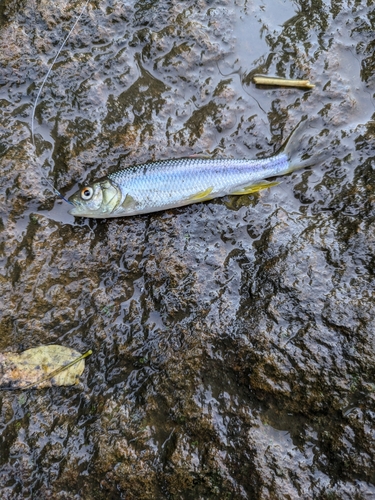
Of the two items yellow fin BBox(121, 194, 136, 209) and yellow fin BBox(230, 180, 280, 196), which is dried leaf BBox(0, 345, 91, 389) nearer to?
yellow fin BBox(121, 194, 136, 209)

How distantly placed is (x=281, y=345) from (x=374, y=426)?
0.92 meters

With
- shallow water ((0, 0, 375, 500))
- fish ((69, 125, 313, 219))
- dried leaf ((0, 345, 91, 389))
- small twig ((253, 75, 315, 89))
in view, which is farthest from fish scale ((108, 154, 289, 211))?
dried leaf ((0, 345, 91, 389))

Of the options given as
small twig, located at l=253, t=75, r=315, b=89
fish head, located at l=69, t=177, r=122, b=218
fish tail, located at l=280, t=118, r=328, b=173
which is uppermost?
small twig, located at l=253, t=75, r=315, b=89

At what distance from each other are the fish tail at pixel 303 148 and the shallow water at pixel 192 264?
0.31 feet

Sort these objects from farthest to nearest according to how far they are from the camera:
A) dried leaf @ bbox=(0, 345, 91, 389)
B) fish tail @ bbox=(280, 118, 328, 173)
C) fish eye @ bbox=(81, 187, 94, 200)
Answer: fish tail @ bbox=(280, 118, 328, 173)
fish eye @ bbox=(81, 187, 94, 200)
dried leaf @ bbox=(0, 345, 91, 389)

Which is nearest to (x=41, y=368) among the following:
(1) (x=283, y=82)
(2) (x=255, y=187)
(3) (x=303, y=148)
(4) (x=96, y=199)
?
(4) (x=96, y=199)

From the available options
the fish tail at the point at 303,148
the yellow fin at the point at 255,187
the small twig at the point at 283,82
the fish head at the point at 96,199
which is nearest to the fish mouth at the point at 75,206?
the fish head at the point at 96,199

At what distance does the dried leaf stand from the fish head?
1.31 m

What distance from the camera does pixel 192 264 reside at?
12.5 ft

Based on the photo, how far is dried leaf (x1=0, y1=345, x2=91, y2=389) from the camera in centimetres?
347

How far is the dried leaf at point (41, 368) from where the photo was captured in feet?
11.4

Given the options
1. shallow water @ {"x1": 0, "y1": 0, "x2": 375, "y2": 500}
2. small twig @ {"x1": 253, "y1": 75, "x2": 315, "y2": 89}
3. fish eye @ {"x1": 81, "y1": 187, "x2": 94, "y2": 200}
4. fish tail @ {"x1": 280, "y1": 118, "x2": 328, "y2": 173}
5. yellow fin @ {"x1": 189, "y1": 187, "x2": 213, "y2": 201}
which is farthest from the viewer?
small twig @ {"x1": 253, "y1": 75, "x2": 315, "y2": 89}

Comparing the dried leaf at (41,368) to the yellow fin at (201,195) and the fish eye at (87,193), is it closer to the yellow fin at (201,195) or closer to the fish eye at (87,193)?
the fish eye at (87,193)

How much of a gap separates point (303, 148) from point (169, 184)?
1.52m
